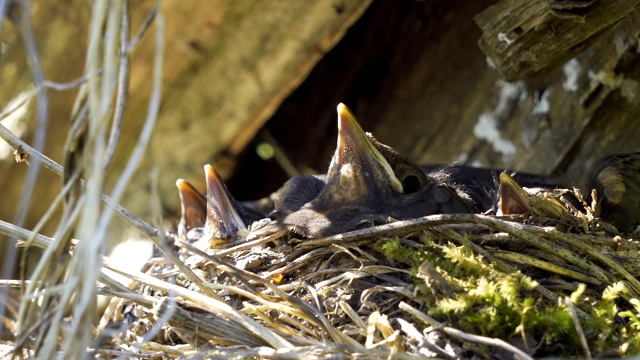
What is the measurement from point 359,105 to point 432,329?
86.5 inches

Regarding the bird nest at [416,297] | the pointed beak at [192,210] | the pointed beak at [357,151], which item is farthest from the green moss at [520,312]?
the pointed beak at [192,210]

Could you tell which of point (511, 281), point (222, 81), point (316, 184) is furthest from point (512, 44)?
point (222, 81)

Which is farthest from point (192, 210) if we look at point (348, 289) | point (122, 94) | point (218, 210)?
point (122, 94)

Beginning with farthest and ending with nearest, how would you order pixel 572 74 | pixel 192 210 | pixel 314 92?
pixel 314 92 → pixel 572 74 → pixel 192 210

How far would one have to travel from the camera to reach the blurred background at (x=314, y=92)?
3.20m

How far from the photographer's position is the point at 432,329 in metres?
1.94

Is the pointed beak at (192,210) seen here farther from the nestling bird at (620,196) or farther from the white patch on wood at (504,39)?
the nestling bird at (620,196)

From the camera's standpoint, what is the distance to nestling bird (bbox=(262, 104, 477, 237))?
252cm

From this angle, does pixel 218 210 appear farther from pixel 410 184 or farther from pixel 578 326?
pixel 578 326

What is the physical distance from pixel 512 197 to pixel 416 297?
1.98ft

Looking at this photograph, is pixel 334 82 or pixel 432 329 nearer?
pixel 432 329

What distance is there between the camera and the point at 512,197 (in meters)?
2.49

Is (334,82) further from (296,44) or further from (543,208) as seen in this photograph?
(543,208)

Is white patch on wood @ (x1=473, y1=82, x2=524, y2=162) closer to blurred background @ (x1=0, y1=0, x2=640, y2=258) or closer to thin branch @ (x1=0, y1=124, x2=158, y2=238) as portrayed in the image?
blurred background @ (x1=0, y1=0, x2=640, y2=258)
